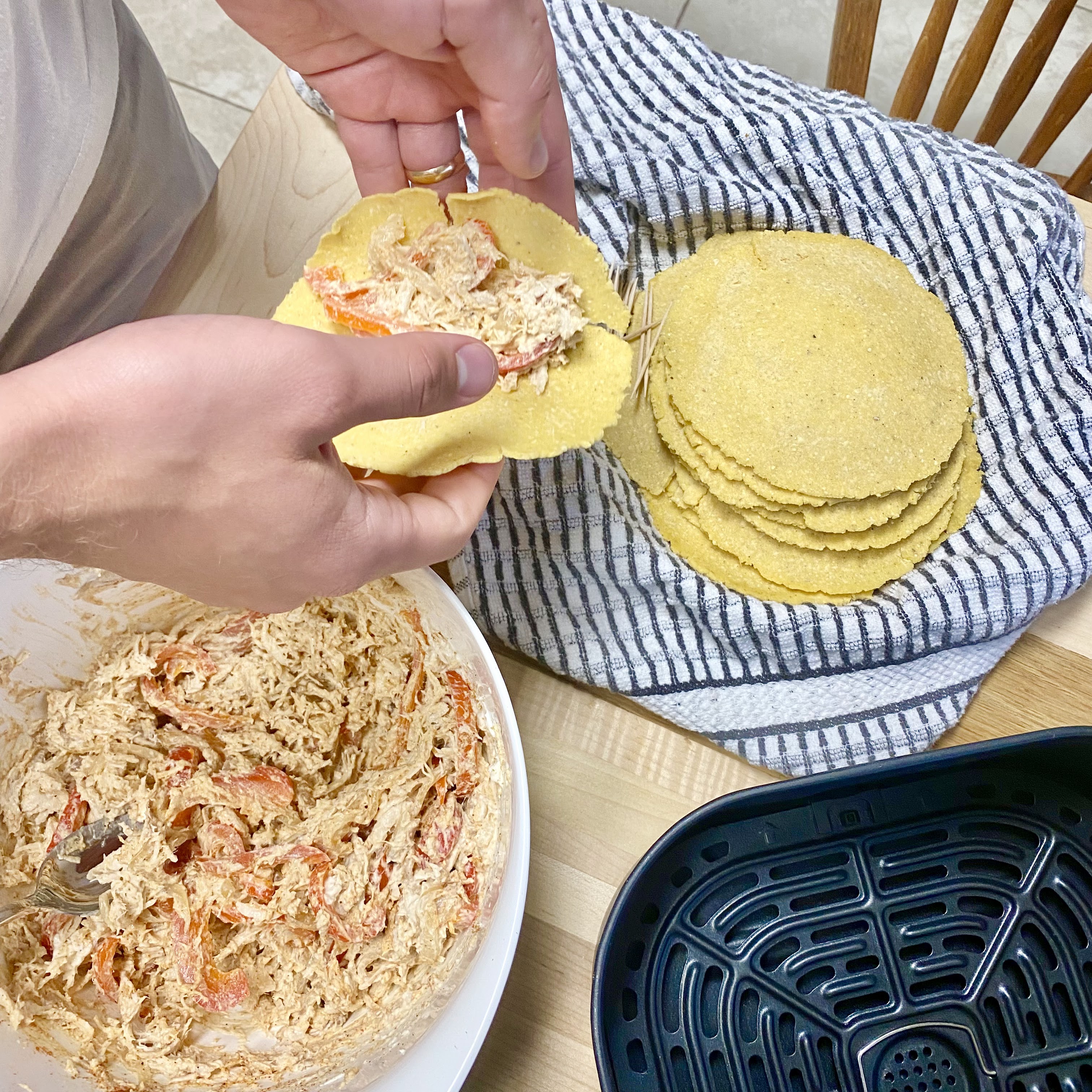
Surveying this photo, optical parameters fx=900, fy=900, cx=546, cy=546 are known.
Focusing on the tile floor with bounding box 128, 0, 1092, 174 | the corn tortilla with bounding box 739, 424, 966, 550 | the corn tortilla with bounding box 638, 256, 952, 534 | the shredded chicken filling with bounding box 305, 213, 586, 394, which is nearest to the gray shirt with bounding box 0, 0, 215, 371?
the shredded chicken filling with bounding box 305, 213, 586, 394

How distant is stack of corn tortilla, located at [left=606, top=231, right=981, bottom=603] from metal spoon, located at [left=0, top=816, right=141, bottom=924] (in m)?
0.69

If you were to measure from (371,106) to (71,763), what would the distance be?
763mm

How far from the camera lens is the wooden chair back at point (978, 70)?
45.6 inches

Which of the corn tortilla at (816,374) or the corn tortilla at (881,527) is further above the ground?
the corn tortilla at (816,374)

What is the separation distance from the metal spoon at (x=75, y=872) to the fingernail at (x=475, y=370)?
1.77ft

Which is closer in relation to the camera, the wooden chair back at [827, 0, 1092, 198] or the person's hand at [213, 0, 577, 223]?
the person's hand at [213, 0, 577, 223]

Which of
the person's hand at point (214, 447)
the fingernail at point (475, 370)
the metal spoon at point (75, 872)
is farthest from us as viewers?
the metal spoon at point (75, 872)

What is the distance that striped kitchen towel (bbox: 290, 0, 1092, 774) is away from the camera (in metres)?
1.05

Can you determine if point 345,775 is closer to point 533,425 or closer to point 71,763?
point 71,763

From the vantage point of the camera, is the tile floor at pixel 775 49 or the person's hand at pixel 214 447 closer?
the person's hand at pixel 214 447

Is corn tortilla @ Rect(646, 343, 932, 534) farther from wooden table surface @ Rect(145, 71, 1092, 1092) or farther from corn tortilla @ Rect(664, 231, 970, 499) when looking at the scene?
wooden table surface @ Rect(145, 71, 1092, 1092)

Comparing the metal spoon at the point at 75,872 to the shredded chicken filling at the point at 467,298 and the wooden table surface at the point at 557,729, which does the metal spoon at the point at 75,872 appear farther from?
the shredded chicken filling at the point at 467,298

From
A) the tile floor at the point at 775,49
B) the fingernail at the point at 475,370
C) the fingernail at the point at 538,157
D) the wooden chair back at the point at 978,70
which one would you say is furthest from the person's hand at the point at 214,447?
the tile floor at the point at 775,49

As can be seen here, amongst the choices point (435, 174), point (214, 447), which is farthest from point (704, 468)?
point (214, 447)
